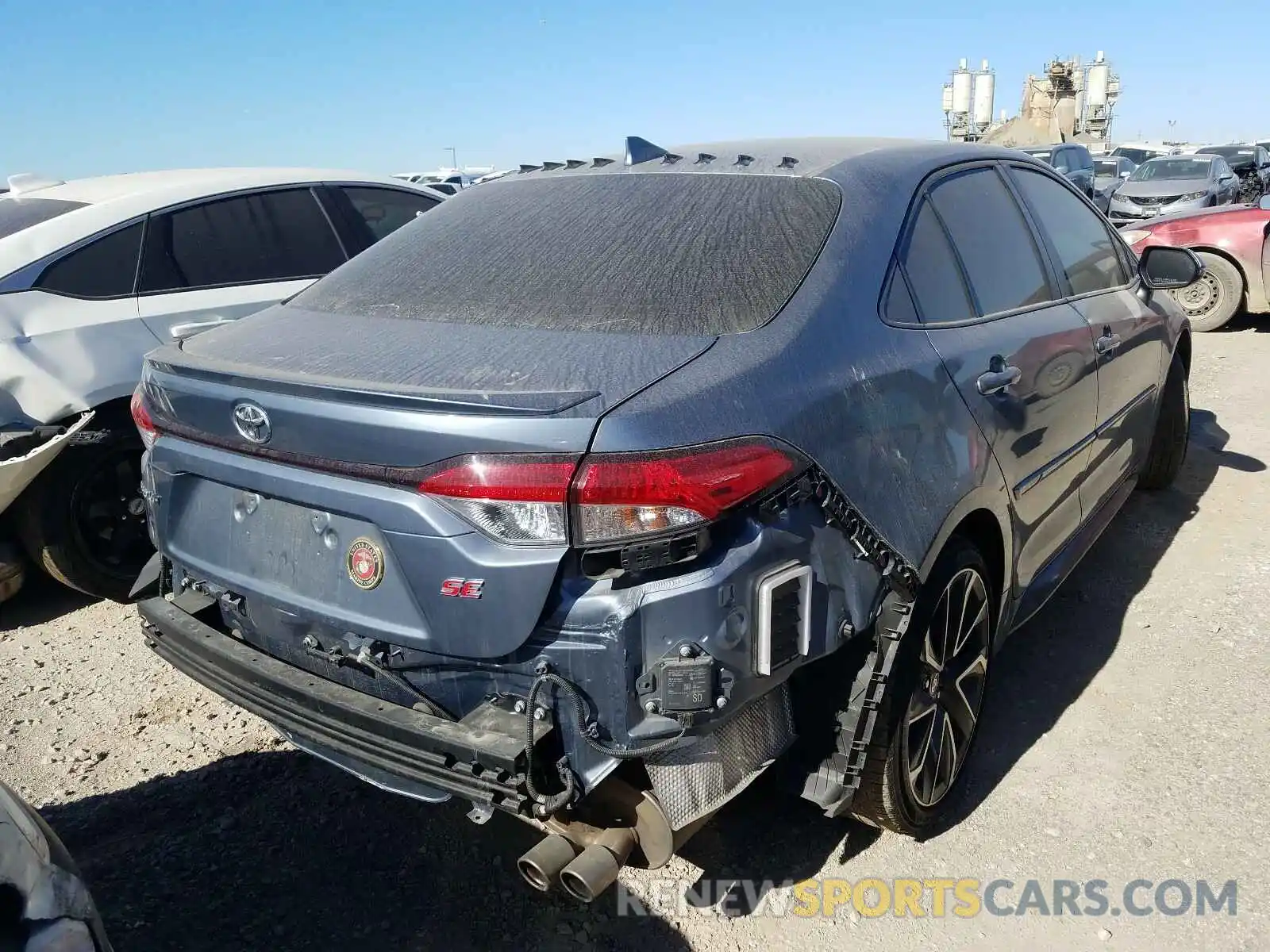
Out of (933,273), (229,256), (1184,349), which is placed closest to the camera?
(933,273)

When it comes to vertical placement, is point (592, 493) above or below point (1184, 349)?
above

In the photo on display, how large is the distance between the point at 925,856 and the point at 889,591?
909mm

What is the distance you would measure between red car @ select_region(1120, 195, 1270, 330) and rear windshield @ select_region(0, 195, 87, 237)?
27.4ft

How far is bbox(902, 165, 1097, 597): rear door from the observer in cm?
250

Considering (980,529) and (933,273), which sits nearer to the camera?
(933,273)

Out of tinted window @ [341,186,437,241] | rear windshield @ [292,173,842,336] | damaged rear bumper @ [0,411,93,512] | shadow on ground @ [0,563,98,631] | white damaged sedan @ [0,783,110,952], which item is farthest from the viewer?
tinted window @ [341,186,437,241]

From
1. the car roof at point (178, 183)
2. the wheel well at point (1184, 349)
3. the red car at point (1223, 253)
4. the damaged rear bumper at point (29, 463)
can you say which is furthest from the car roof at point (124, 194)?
the red car at point (1223, 253)

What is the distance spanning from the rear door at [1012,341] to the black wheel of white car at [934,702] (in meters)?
0.31

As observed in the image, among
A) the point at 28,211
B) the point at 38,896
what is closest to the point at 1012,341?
the point at 38,896

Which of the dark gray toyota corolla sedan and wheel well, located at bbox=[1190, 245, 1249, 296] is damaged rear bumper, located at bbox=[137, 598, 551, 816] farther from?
wheel well, located at bbox=[1190, 245, 1249, 296]

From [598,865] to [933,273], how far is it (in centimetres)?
166

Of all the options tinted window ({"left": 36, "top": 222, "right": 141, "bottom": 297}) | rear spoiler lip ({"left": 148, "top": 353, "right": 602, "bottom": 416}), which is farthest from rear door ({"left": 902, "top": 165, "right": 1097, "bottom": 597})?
tinted window ({"left": 36, "top": 222, "right": 141, "bottom": 297})

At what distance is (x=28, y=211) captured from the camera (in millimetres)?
4344

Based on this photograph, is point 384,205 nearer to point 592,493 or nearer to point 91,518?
point 91,518
